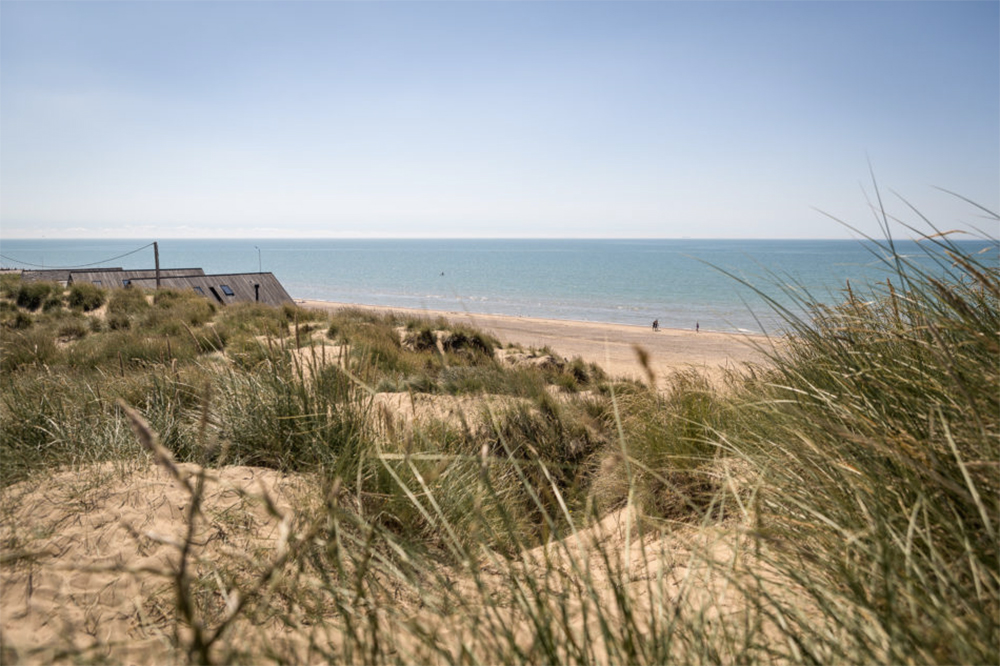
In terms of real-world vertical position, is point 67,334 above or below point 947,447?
below

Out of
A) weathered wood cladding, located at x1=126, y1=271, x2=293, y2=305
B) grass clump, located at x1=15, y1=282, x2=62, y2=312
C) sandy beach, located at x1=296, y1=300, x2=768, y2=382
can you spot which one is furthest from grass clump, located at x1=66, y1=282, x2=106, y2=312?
sandy beach, located at x1=296, y1=300, x2=768, y2=382

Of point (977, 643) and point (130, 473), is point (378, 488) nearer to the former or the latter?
point (130, 473)

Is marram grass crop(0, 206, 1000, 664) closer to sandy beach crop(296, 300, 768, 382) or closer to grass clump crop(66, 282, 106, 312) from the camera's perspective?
grass clump crop(66, 282, 106, 312)

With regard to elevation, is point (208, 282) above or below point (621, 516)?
below

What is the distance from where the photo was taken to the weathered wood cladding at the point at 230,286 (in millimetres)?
28500

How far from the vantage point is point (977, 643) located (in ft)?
4.36

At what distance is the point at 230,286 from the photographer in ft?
99.3

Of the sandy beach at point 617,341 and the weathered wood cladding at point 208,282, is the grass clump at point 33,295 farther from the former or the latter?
the sandy beach at point 617,341

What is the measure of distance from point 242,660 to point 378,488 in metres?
1.86

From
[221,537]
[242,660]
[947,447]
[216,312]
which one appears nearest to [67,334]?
[216,312]

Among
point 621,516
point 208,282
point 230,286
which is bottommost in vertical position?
point 230,286

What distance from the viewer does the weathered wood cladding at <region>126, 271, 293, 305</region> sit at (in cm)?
2850

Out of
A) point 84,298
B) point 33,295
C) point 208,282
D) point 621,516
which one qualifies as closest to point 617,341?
point 84,298

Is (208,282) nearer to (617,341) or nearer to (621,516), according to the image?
(617,341)
